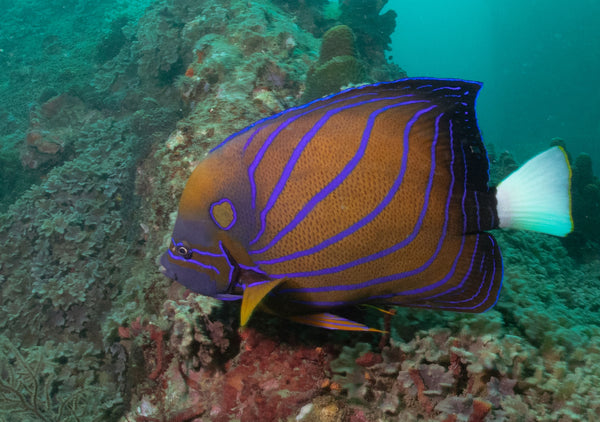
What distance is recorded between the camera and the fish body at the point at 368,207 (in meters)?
1.21

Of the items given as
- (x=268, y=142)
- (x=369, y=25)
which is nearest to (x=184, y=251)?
(x=268, y=142)

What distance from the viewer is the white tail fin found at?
1.14 meters

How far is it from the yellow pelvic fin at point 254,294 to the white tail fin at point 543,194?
87 cm

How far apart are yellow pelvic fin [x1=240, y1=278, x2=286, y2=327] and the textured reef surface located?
40.0 inches

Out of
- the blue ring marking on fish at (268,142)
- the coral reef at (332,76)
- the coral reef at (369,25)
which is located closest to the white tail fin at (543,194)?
the blue ring marking on fish at (268,142)

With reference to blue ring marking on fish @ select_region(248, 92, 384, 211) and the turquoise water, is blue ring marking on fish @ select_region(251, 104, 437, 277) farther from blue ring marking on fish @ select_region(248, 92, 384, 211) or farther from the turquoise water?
the turquoise water

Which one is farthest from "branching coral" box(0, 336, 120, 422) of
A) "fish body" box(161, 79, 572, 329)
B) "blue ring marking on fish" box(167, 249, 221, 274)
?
"fish body" box(161, 79, 572, 329)

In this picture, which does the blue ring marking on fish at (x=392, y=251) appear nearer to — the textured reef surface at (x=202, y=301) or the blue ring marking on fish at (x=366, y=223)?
the blue ring marking on fish at (x=366, y=223)

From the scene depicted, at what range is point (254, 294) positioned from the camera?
1209mm

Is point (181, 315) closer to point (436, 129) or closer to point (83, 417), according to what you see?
point (83, 417)

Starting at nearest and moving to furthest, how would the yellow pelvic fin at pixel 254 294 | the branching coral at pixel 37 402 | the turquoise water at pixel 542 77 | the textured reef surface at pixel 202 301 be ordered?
1. the yellow pelvic fin at pixel 254 294
2. the textured reef surface at pixel 202 301
3. the branching coral at pixel 37 402
4. the turquoise water at pixel 542 77

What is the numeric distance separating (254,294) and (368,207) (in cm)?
52

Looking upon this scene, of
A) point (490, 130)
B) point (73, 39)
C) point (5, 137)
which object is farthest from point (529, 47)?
point (5, 137)

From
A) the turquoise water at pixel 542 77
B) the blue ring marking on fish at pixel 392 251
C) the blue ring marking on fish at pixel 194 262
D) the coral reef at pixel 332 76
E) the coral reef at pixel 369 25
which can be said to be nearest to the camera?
the blue ring marking on fish at pixel 392 251
